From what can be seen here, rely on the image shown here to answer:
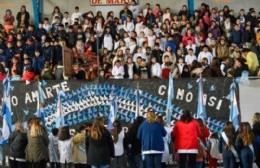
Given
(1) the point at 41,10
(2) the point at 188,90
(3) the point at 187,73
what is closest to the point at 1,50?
(1) the point at 41,10

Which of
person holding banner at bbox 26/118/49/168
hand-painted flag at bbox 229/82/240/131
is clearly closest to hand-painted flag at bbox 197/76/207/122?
hand-painted flag at bbox 229/82/240/131

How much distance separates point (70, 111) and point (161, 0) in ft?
47.8

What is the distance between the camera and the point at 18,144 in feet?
63.9

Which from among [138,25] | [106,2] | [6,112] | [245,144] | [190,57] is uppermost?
[106,2]

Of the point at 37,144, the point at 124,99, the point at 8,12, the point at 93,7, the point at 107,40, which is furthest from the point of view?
the point at 93,7

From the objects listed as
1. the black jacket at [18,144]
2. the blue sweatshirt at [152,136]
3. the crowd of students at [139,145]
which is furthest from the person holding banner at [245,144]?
the black jacket at [18,144]

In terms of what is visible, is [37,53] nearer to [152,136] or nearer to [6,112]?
[6,112]

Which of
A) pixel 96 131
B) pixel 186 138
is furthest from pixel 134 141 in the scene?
pixel 96 131

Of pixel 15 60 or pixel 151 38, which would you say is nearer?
pixel 15 60

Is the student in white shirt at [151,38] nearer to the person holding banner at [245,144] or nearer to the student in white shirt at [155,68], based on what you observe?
the student in white shirt at [155,68]

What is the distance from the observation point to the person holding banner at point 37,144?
752 inches

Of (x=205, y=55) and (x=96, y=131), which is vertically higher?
(x=205, y=55)

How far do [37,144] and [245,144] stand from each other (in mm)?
5231

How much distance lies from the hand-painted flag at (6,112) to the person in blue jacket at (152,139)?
4744 mm
